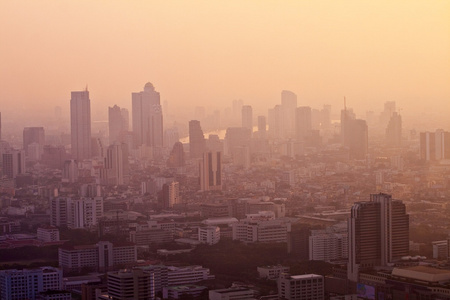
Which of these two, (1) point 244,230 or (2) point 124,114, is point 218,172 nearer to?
(2) point 124,114

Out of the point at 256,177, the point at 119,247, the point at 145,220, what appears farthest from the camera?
the point at 256,177

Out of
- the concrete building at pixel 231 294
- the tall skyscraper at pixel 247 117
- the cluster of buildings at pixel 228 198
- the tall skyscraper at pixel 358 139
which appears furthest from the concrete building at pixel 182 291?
the tall skyscraper at pixel 247 117

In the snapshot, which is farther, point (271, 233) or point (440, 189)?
point (440, 189)

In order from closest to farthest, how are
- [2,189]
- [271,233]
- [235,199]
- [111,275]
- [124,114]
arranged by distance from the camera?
1. [111,275]
2. [271,233]
3. [235,199]
4. [2,189]
5. [124,114]

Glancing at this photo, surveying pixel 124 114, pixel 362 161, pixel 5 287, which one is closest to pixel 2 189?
pixel 124 114

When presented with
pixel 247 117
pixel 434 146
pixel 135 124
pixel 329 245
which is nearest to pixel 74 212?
pixel 329 245

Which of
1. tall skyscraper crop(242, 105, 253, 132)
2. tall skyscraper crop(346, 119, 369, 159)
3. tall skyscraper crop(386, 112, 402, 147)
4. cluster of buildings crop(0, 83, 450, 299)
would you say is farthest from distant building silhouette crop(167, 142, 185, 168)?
tall skyscraper crop(386, 112, 402, 147)

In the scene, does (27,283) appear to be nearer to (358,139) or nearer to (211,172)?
(211,172)

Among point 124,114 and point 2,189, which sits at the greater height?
point 124,114
